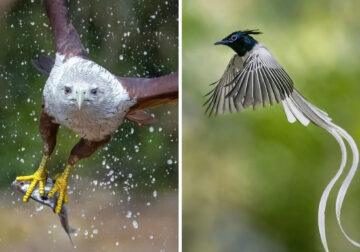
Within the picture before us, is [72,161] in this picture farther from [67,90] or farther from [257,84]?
[257,84]

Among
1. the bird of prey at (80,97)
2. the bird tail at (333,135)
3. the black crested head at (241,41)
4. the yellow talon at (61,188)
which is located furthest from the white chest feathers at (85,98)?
the bird tail at (333,135)

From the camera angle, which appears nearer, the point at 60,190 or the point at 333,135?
the point at 333,135

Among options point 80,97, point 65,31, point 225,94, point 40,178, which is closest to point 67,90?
point 80,97

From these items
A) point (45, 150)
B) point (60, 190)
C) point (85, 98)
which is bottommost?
point (60, 190)

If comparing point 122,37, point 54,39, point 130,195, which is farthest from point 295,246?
point 54,39

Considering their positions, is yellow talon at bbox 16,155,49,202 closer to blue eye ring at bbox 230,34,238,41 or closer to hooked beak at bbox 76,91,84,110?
hooked beak at bbox 76,91,84,110

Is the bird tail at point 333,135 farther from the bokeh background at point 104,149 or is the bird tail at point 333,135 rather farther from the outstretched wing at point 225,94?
the bokeh background at point 104,149

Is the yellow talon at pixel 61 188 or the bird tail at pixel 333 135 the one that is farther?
the yellow talon at pixel 61 188
